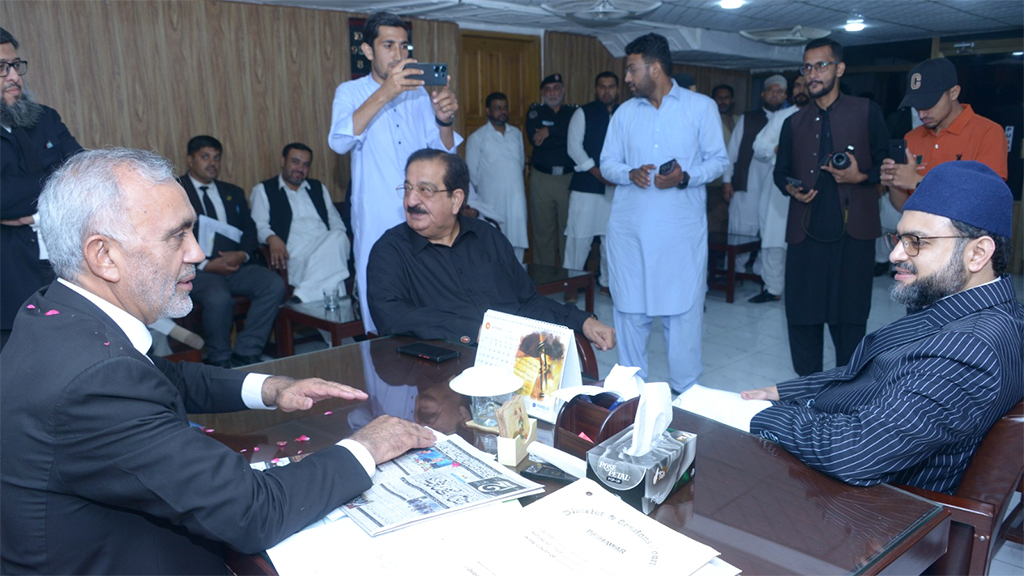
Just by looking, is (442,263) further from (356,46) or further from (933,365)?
(356,46)

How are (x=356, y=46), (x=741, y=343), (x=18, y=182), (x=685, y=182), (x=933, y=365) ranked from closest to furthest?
(x=933, y=365)
(x=18, y=182)
(x=685, y=182)
(x=741, y=343)
(x=356, y=46)

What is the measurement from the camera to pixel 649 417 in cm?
117

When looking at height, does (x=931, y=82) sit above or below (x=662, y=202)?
above

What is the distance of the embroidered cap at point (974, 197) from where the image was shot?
157 centimetres

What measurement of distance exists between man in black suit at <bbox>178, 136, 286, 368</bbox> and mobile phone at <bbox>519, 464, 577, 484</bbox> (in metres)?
3.12

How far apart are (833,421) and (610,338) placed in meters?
0.87

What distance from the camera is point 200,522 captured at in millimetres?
1063

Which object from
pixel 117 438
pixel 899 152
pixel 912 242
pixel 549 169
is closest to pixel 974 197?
pixel 912 242

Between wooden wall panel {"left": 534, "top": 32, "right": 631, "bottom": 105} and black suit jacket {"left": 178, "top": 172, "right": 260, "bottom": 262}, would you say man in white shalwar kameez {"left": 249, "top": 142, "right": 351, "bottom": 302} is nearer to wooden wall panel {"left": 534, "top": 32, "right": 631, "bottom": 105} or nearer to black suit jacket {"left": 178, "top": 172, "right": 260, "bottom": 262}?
black suit jacket {"left": 178, "top": 172, "right": 260, "bottom": 262}

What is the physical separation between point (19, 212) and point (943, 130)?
3747 millimetres

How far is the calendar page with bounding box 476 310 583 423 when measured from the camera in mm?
1551

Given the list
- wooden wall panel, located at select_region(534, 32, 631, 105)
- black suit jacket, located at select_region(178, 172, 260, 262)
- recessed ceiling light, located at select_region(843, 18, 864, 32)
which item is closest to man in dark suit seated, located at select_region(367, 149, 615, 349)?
black suit jacket, located at select_region(178, 172, 260, 262)

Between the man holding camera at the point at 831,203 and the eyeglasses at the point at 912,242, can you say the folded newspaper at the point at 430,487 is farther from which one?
the man holding camera at the point at 831,203

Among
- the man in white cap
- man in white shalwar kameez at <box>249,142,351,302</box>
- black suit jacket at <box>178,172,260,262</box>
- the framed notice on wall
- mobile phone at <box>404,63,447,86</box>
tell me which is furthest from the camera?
the man in white cap
